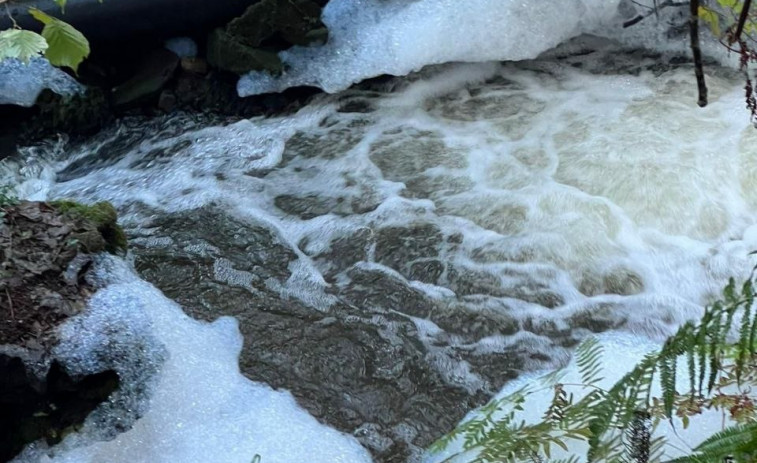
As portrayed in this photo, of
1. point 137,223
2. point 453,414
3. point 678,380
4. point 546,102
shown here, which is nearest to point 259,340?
point 453,414

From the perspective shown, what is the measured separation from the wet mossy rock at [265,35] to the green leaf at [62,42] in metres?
2.98

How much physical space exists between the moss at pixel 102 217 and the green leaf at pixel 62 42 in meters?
1.44

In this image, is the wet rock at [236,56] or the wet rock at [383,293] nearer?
the wet rock at [383,293]

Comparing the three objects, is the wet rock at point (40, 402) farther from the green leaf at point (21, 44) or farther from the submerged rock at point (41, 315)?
the green leaf at point (21, 44)

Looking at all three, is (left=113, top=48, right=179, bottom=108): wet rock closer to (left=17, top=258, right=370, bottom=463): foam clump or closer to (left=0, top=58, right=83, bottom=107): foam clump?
(left=0, top=58, right=83, bottom=107): foam clump

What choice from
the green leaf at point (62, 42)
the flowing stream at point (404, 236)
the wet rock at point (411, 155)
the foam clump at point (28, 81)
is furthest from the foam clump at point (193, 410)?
the foam clump at point (28, 81)

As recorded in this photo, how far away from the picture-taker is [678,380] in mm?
3031

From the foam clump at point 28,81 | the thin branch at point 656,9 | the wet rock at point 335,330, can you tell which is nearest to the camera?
the wet rock at point 335,330

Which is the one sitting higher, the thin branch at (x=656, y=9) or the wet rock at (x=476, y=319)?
the thin branch at (x=656, y=9)

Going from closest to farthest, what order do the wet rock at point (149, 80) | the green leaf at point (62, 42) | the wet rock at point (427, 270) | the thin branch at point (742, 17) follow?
the green leaf at point (62, 42) → the thin branch at point (742, 17) → the wet rock at point (427, 270) → the wet rock at point (149, 80)

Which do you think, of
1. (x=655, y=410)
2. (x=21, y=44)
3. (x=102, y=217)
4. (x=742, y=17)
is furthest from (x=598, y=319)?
Result: (x=21, y=44)

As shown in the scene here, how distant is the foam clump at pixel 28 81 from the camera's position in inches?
201

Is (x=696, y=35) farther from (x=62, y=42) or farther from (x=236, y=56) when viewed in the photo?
(x=236, y=56)

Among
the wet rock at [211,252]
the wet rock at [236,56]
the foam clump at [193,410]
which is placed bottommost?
the foam clump at [193,410]
